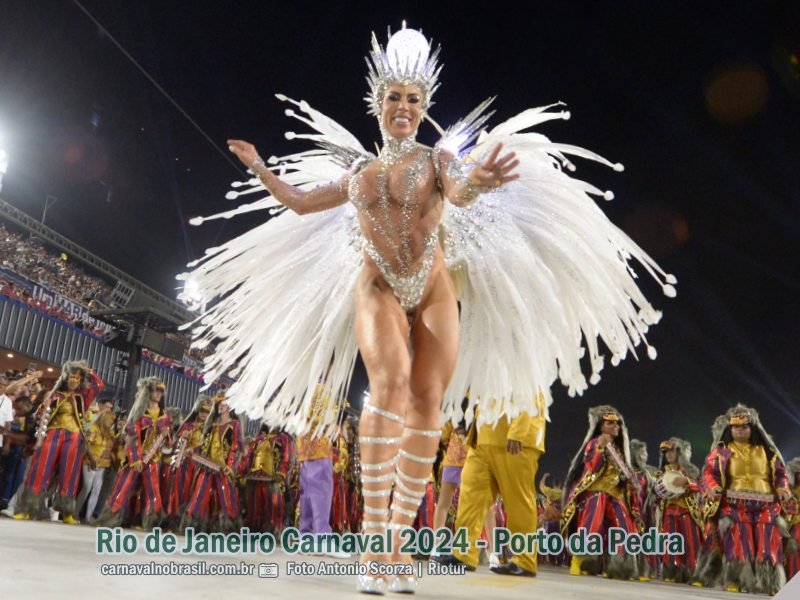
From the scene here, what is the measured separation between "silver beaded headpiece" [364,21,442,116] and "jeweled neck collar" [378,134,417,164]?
6.9 inches

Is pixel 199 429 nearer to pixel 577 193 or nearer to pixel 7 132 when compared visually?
Result: pixel 577 193

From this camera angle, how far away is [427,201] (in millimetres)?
2961

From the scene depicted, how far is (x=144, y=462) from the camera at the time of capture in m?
8.56

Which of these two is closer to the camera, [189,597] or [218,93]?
[189,597]

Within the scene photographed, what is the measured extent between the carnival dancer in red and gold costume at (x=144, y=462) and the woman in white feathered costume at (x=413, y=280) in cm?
580

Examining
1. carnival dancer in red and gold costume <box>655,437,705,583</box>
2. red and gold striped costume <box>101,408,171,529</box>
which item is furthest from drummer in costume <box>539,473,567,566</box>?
red and gold striped costume <box>101,408,171,529</box>

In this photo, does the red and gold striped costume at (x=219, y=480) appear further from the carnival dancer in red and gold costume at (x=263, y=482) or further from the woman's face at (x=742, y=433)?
the woman's face at (x=742, y=433)

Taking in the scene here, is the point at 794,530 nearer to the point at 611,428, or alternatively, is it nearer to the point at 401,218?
the point at 611,428

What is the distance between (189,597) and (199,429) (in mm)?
7254

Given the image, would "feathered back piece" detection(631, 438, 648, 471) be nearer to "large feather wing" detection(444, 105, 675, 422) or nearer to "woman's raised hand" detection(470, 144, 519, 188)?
"large feather wing" detection(444, 105, 675, 422)

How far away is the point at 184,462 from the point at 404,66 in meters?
7.03

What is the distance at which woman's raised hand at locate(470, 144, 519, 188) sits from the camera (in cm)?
263

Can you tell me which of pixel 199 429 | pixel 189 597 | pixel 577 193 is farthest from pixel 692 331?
pixel 189 597

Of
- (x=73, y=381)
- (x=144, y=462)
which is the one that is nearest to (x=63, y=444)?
(x=73, y=381)
